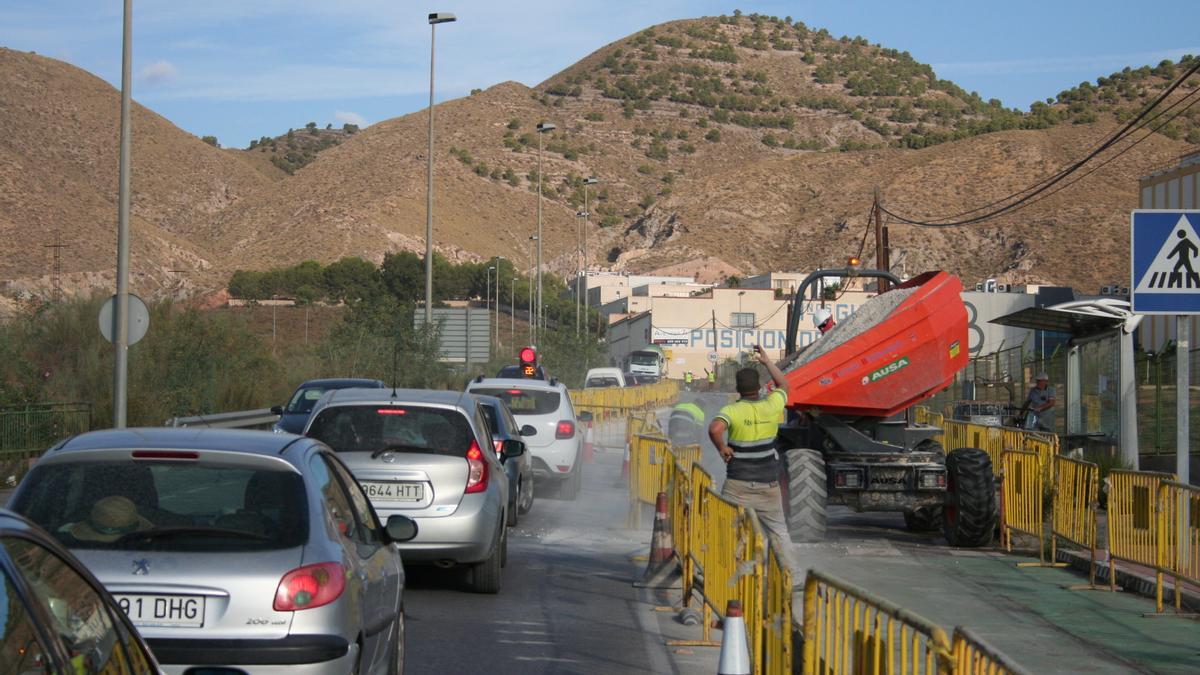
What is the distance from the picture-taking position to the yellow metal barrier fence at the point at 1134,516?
1138 centimetres

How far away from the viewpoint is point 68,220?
8662 cm

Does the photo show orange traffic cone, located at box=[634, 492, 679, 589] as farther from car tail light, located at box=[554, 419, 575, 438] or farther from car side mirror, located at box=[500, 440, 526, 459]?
car tail light, located at box=[554, 419, 575, 438]

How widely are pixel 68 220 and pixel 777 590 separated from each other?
86815mm

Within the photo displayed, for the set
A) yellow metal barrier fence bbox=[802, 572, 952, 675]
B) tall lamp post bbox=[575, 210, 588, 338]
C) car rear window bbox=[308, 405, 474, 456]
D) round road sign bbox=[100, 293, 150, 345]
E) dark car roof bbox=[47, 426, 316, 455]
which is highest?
tall lamp post bbox=[575, 210, 588, 338]

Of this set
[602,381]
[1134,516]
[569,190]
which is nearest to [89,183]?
[569,190]

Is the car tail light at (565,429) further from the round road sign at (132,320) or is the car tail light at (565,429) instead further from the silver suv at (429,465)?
the silver suv at (429,465)

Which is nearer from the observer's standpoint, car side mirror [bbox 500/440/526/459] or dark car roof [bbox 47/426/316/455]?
dark car roof [bbox 47/426/316/455]

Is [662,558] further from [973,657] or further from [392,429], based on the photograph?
[973,657]

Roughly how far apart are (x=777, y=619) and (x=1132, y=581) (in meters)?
7.14

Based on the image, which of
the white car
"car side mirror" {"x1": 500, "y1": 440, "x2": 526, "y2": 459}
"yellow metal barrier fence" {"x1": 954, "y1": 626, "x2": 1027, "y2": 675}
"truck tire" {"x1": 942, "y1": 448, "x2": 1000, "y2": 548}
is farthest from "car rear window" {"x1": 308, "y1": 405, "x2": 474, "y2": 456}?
the white car

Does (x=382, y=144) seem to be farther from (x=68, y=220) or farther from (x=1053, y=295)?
(x=1053, y=295)

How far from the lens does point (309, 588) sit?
6078mm

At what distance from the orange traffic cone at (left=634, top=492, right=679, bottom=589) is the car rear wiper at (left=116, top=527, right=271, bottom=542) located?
263 inches

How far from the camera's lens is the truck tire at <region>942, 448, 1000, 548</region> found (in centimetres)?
1517
